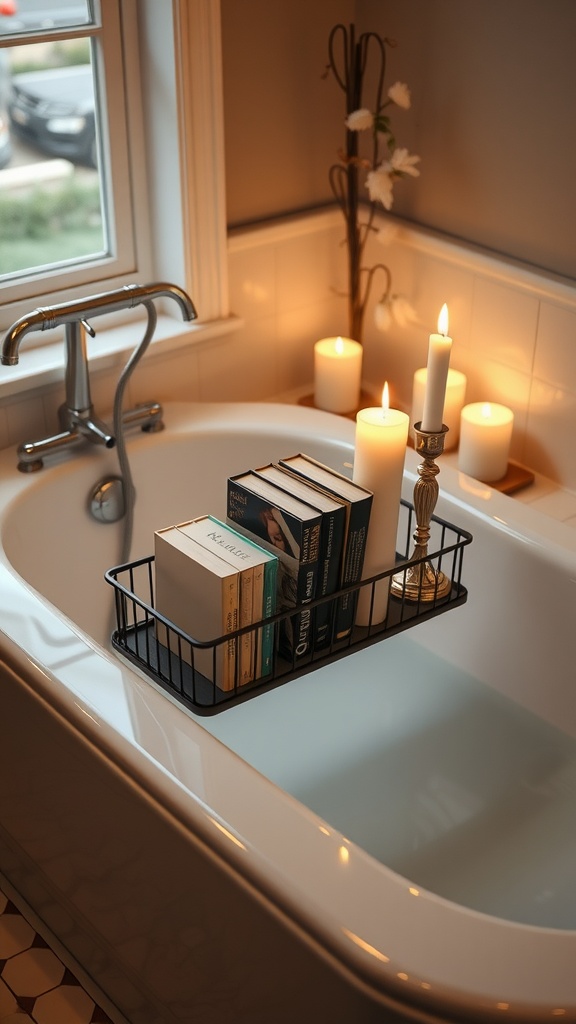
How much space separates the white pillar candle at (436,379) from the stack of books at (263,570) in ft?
0.45

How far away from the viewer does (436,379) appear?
5.04 feet

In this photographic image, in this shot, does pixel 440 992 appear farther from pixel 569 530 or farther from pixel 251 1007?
pixel 569 530

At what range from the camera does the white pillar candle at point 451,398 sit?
2.25m

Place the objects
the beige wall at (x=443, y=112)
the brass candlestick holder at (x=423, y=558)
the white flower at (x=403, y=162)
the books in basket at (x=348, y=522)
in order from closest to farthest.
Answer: the books in basket at (x=348, y=522) → the brass candlestick holder at (x=423, y=558) → the beige wall at (x=443, y=112) → the white flower at (x=403, y=162)

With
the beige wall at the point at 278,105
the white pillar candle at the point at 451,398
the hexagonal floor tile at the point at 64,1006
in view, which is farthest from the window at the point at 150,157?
the hexagonal floor tile at the point at 64,1006

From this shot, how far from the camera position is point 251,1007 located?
1324mm

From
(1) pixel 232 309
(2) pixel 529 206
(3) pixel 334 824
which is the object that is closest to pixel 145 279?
(1) pixel 232 309

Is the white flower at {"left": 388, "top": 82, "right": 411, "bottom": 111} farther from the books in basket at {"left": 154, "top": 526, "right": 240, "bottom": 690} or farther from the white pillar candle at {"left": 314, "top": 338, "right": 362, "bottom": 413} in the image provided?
the books in basket at {"left": 154, "top": 526, "right": 240, "bottom": 690}

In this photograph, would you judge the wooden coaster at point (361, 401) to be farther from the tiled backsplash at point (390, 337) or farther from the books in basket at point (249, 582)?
the books in basket at point (249, 582)

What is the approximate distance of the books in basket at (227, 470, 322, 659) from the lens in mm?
1456

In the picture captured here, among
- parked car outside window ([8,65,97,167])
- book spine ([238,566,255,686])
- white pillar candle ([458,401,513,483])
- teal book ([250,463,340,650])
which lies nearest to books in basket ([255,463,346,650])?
teal book ([250,463,340,650])

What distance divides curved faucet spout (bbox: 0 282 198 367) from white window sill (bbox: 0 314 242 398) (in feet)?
0.53

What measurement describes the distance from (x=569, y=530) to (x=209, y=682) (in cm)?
74

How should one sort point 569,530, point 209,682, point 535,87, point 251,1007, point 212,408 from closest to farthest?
point 251,1007, point 209,682, point 569,530, point 535,87, point 212,408
